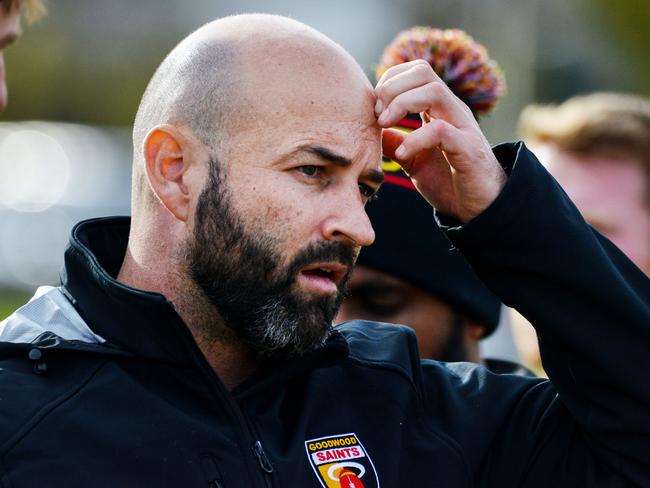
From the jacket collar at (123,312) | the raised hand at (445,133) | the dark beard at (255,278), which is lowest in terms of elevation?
the jacket collar at (123,312)

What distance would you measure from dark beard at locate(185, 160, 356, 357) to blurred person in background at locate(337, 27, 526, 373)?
1.41 m

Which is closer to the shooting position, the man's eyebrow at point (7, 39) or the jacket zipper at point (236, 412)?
the jacket zipper at point (236, 412)

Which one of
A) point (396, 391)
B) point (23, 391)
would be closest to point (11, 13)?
point (23, 391)

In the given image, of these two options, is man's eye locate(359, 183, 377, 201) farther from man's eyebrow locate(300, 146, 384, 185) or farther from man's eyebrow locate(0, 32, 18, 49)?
man's eyebrow locate(0, 32, 18, 49)

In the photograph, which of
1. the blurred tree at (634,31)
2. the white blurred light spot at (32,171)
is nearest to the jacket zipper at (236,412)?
the blurred tree at (634,31)

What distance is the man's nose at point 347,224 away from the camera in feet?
10.3

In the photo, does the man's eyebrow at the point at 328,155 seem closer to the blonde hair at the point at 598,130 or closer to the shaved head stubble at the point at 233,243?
Answer: the shaved head stubble at the point at 233,243

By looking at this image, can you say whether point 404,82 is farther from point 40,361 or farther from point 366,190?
point 40,361

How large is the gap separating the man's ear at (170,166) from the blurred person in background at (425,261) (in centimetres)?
142

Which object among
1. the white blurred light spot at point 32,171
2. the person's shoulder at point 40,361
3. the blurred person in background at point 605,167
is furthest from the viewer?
the white blurred light spot at point 32,171

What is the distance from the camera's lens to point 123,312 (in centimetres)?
305

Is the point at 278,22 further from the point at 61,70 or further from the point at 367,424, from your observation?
the point at 61,70

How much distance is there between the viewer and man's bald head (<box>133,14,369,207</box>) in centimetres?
321

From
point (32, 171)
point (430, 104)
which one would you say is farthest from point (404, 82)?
point (32, 171)
